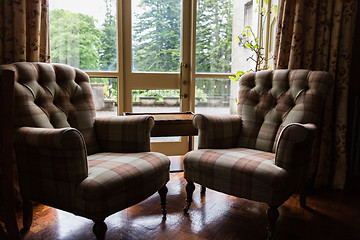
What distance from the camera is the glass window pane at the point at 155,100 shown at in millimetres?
3033

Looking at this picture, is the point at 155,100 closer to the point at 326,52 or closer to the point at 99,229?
the point at 326,52

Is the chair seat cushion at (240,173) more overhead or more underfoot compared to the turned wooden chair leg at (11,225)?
more overhead

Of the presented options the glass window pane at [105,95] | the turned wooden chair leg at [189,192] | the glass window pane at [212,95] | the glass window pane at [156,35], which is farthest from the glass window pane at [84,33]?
the turned wooden chair leg at [189,192]

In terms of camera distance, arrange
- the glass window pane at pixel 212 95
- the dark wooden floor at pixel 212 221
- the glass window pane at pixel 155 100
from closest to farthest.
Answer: the dark wooden floor at pixel 212 221, the glass window pane at pixel 155 100, the glass window pane at pixel 212 95

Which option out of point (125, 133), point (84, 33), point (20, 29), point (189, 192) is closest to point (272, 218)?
point (189, 192)

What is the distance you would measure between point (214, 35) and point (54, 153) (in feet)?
7.65

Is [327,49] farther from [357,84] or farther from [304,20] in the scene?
[357,84]

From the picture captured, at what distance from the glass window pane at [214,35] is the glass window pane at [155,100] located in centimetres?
42

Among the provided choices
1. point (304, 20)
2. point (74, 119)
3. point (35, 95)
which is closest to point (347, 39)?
point (304, 20)

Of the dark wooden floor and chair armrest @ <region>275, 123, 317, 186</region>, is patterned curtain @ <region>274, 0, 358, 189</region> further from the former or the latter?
chair armrest @ <region>275, 123, 317, 186</region>

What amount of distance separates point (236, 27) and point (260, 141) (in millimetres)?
1745

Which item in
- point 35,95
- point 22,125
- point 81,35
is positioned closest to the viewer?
point 22,125

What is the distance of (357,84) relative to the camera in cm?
245

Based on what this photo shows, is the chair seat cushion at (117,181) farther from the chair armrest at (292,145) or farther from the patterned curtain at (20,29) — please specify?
the patterned curtain at (20,29)
